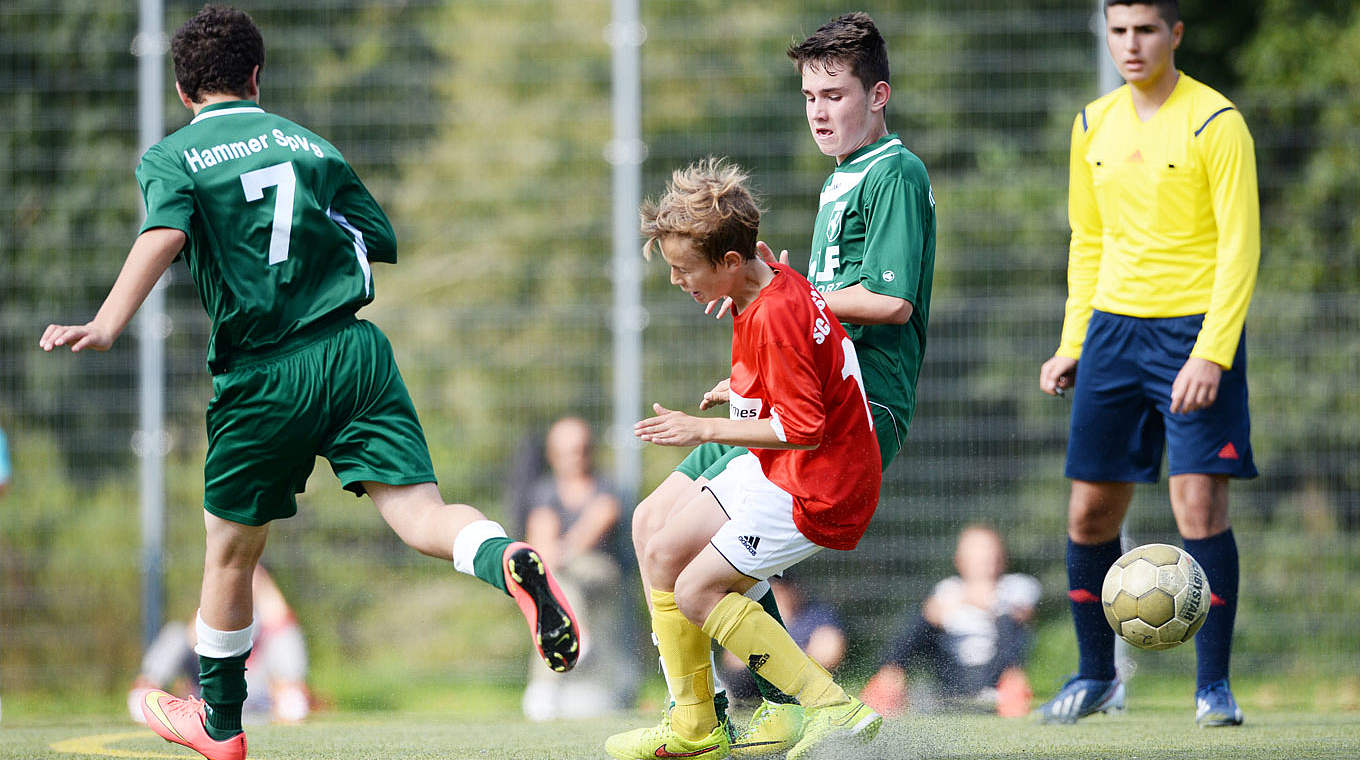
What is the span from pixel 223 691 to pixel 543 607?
1040 mm

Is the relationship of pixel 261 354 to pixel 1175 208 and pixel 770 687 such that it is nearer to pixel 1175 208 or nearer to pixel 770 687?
pixel 770 687

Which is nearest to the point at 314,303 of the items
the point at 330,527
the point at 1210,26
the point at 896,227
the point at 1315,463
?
the point at 896,227

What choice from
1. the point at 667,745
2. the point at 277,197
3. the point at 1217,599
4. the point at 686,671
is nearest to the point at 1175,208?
the point at 1217,599

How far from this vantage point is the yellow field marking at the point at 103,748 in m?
4.73

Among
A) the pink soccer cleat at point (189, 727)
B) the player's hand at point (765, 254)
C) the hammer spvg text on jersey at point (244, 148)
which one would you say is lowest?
the pink soccer cleat at point (189, 727)

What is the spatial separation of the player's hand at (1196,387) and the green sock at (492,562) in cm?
230

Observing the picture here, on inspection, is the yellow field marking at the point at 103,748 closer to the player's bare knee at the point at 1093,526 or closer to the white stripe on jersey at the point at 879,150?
the white stripe on jersey at the point at 879,150

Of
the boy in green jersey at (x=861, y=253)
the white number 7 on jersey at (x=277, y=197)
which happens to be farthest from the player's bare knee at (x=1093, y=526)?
the white number 7 on jersey at (x=277, y=197)

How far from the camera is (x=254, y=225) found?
3801 millimetres

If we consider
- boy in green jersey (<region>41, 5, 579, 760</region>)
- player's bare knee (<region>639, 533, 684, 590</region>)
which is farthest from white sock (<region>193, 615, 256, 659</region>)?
player's bare knee (<region>639, 533, 684, 590</region>)

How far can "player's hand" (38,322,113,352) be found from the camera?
3400 millimetres

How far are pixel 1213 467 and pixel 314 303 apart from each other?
2895 mm

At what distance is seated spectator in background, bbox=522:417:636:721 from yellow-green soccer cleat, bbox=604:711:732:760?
9.63 ft

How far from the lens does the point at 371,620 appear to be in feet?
27.3
